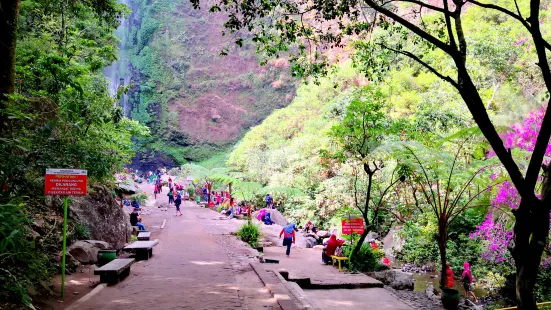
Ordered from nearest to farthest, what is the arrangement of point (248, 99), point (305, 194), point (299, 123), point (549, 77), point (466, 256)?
1. point (549, 77)
2. point (466, 256)
3. point (305, 194)
4. point (299, 123)
5. point (248, 99)

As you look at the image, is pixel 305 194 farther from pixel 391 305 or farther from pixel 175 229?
pixel 391 305

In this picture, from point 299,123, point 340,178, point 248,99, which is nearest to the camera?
point 340,178

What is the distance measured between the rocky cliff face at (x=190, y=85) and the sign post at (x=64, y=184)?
151ft

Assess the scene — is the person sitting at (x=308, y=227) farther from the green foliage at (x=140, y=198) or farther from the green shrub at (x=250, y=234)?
the green foliage at (x=140, y=198)

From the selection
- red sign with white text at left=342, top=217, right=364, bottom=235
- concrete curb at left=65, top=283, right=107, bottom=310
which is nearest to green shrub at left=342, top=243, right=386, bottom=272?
red sign with white text at left=342, top=217, right=364, bottom=235

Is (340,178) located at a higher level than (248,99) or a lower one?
lower

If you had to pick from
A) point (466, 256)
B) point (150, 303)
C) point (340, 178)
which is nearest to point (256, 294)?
point (150, 303)

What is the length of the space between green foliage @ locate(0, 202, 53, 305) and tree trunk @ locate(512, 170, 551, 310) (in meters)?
5.67

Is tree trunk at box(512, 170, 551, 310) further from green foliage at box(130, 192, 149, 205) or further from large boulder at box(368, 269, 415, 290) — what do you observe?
green foliage at box(130, 192, 149, 205)

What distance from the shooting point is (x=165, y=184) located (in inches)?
1743

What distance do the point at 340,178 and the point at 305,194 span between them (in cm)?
410

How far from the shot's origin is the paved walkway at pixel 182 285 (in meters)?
6.15

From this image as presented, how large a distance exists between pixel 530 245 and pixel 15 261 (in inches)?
264

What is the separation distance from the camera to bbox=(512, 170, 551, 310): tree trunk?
165 inches
